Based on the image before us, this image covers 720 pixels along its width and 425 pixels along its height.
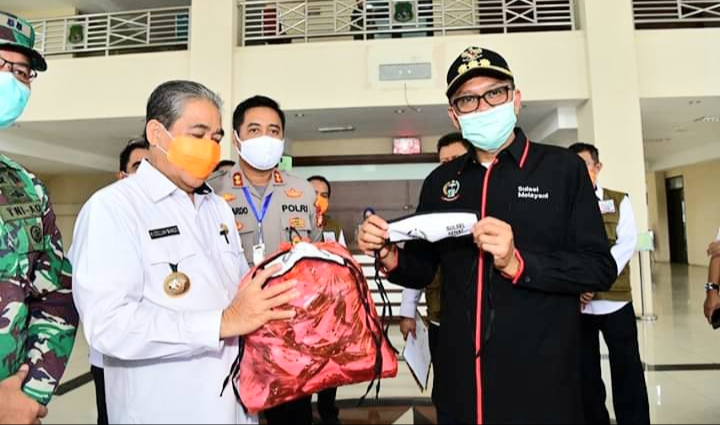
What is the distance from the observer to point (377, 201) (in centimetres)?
687

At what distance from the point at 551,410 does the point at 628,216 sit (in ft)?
6.00

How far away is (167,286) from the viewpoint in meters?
0.91

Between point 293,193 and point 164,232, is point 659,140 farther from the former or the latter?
point 164,232

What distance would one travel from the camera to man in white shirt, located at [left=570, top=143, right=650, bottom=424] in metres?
2.07

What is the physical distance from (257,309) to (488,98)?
78cm

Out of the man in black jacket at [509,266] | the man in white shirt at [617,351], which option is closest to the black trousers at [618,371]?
the man in white shirt at [617,351]

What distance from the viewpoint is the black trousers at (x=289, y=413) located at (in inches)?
62.8

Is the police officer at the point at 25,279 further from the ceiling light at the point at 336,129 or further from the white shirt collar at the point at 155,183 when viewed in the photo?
the ceiling light at the point at 336,129

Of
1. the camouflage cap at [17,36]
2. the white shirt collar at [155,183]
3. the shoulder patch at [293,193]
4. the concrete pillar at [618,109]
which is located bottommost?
the white shirt collar at [155,183]

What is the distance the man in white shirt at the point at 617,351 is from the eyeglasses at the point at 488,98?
48.3 inches

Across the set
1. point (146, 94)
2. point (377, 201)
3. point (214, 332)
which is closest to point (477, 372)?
point (214, 332)

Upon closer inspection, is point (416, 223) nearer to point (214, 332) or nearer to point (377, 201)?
point (214, 332)

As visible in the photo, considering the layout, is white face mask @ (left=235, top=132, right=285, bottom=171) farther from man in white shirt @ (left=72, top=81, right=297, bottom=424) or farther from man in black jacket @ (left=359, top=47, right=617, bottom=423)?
man in black jacket @ (left=359, top=47, right=617, bottom=423)

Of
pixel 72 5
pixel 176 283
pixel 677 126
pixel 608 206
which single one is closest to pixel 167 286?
pixel 176 283
